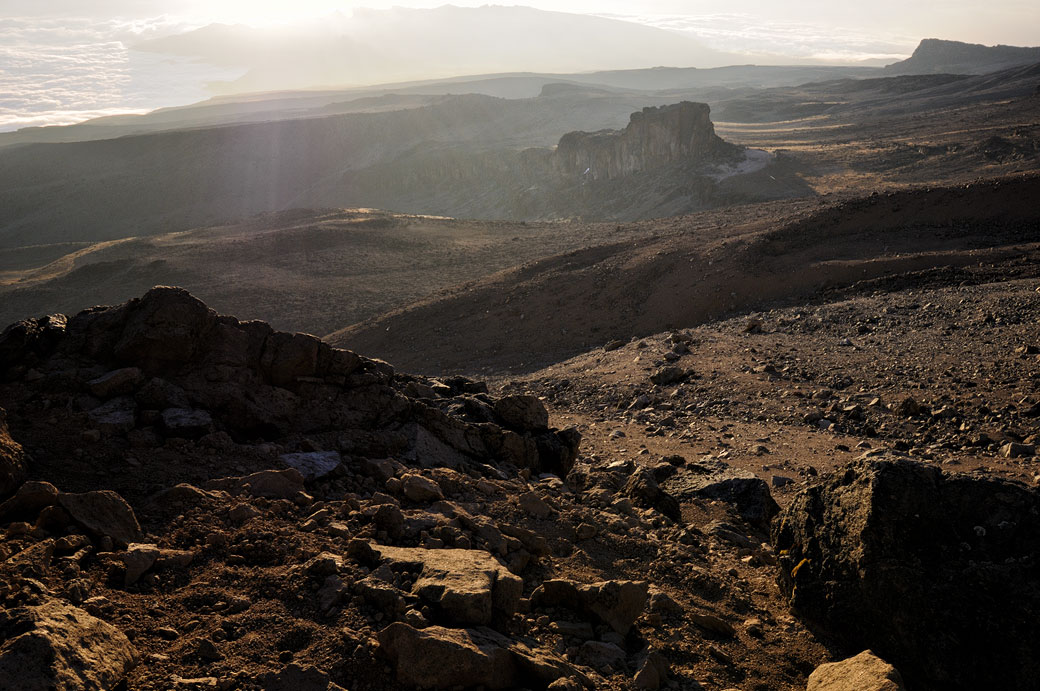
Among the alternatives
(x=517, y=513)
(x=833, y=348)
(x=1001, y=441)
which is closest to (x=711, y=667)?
(x=517, y=513)

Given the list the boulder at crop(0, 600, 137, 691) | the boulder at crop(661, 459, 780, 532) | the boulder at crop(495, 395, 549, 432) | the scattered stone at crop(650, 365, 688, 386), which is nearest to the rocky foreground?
the boulder at crop(0, 600, 137, 691)

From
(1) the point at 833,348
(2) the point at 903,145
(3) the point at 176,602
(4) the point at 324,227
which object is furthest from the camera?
(2) the point at 903,145

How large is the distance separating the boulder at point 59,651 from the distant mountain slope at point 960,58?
17708cm

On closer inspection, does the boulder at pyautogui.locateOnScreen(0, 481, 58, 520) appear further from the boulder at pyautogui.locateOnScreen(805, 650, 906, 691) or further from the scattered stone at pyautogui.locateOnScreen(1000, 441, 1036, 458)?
the scattered stone at pyautogui.locateOnScreen(1000, 441, 1036, 458)

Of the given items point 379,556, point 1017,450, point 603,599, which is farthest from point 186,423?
point 1017,450

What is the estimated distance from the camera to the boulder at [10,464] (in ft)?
14.8

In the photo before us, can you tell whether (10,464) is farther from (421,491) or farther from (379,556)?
(421,491)

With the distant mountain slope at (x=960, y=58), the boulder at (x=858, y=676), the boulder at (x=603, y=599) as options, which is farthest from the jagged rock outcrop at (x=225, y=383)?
the distant mountain slope at (x=960, y=58)

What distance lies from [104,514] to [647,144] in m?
55.5

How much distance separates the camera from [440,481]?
6.14m

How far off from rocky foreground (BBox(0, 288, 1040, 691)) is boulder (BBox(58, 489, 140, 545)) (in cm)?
1

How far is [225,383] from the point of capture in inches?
260

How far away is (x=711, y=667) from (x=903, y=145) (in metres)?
58.5

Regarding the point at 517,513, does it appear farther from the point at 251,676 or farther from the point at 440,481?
the point at 251,676
